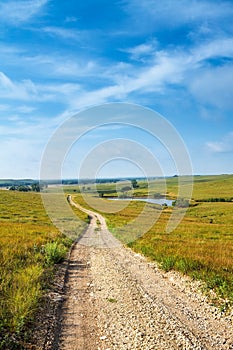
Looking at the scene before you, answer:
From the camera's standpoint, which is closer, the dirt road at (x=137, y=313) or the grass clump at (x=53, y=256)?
the dirt road at (x=137, y=313)

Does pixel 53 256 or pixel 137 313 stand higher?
pixel 53 256

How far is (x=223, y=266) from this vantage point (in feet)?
41.2

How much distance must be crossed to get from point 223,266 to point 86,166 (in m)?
20.0

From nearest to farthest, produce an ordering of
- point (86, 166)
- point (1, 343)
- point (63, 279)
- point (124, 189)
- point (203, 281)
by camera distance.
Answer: point (1, 343) < point (203, 281) < point (63, 279) < point (86, 166) < point (124, 189)

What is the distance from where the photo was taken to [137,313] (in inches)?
327

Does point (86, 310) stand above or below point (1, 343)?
below

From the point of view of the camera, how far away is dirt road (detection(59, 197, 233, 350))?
22.1 feet

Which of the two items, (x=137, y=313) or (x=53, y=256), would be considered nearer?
→ (x=137, y=313)

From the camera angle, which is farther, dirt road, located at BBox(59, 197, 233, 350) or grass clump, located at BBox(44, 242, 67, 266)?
grass clump, located at BBox(44, 242, 67, 266)

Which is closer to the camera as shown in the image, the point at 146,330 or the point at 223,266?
the point at 146,330

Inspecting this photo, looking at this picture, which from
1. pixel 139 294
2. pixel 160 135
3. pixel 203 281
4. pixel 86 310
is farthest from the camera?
pixel 160 135

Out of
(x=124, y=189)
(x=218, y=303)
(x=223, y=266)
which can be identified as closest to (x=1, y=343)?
(x=218, y=303)

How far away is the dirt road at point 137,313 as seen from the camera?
6727mm

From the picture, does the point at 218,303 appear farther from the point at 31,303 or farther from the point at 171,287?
the point at 31,303
